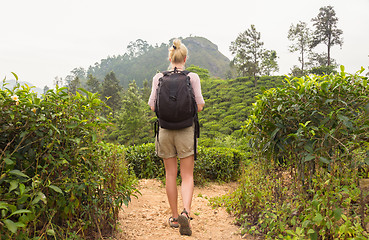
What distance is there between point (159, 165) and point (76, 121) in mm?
3806

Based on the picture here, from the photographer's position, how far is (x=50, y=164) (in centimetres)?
186

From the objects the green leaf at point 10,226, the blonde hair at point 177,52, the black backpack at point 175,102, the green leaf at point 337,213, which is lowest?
the green leaf at point 337,213

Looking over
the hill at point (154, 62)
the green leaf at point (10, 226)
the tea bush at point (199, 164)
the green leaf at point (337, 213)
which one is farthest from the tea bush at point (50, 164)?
the hill at point (154, 62)

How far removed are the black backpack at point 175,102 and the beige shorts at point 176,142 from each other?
106mm

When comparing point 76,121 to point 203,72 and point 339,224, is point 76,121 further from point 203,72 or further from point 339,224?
point 203,72

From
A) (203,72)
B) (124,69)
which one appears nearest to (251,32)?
(203,72)

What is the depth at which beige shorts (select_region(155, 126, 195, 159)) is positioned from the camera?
2.64 metres

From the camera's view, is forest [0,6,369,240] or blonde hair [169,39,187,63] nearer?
forest [0,6,369,240]

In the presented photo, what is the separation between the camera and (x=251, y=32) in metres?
32.5

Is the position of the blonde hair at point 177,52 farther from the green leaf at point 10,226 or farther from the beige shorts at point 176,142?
the green leaf at point 10,226

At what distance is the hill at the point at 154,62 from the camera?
10172cm

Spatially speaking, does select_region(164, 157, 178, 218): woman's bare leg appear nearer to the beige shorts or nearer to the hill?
the beige shorts

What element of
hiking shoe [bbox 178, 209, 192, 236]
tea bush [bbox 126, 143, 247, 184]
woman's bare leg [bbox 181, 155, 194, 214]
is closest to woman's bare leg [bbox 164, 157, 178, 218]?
woman's bare leg [bbox 181, 155, 194, 214]

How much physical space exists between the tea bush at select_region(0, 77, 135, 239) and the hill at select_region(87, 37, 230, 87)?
92705 millimetres
